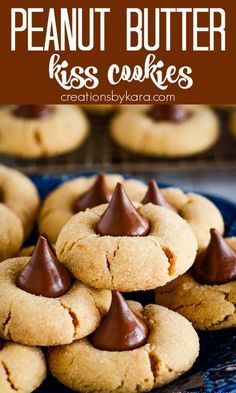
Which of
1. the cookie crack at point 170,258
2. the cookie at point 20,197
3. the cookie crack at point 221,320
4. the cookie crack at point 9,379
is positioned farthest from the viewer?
the cookie at point 20,197

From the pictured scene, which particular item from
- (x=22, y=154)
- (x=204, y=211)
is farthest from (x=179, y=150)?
(x=204, y=211)

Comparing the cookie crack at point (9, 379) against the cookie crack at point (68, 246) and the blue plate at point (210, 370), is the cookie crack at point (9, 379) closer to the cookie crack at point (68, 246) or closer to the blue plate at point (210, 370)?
the blue plate at point (210, 370)

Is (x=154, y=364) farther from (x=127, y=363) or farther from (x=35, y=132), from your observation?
(x=35, y=132)

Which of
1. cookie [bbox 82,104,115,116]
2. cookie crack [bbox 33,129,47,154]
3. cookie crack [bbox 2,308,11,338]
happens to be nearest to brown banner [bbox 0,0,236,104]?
cookie crack [bbox 2,308,11,338]

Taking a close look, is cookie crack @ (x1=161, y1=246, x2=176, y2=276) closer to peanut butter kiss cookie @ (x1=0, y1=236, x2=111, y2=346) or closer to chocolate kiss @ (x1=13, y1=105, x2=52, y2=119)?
peanut butter kiss cookie @ (x1=0, y1=236, x2=111, y2=346)

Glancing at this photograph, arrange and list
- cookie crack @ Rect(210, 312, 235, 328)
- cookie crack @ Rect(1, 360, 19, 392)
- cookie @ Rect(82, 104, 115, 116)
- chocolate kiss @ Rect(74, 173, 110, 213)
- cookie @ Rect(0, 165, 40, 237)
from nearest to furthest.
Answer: cookie crack @ Rect(1, 360, 19, 392), cookie crack @ Rect(210, 312, 235, 328), chocolate kiss @ Rect(74, 173, 110, 213), cookie @ Rect(0, 165, 40, 237), cookie @ Rect(82, 104, 115, 116)

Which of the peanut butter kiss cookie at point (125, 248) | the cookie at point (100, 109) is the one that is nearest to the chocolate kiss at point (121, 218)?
the peanut butter kiss cookie at point (125, 248)

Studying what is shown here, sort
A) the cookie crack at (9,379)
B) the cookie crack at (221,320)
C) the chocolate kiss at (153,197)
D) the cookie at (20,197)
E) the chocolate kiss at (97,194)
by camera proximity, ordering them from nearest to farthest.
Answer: the cookie crack at (9,379), the cookie crack at (221,320), the chocolate kiss at (153,197), the chocolate kiss at (97,194), the cookie at (20,197)

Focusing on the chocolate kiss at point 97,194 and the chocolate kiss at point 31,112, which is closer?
the chocolate kiss at point 97,194
